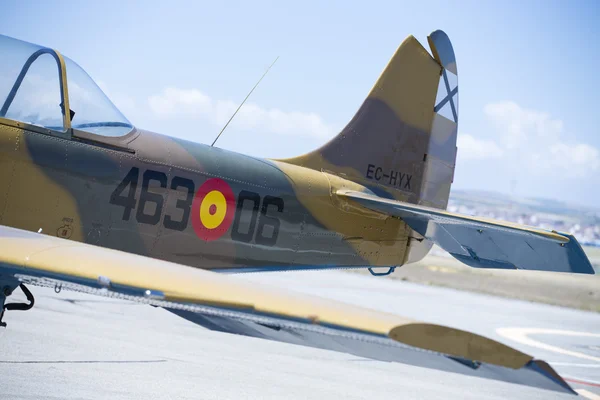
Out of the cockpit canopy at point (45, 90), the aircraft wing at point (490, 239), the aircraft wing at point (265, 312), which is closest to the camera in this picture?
the aircraft wing at point (265, 312)

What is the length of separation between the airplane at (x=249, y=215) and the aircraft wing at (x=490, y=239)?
16 millimetres

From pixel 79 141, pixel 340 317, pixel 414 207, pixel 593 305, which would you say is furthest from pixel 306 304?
pixel 593 305

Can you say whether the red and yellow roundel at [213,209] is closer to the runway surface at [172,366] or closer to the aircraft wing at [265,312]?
the runway surface at [172,366]

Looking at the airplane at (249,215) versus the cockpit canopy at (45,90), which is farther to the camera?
the cockpit canopy at (45,90)

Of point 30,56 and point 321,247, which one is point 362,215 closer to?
point 321,247

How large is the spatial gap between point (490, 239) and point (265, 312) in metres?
3.54

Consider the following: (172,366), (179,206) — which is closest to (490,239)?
(179,206)

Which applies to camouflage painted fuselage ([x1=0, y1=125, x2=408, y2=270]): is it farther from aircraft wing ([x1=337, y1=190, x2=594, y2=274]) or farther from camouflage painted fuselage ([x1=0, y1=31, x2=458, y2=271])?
aircraft wing ([x1=337, y1=190, x2=594, y2=274])

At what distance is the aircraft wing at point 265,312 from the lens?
9.12 feet

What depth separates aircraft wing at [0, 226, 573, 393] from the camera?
278 centimetres

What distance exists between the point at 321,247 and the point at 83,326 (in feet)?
8.66

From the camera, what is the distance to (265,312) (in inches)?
127

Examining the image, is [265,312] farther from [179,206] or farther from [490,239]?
[490,239]

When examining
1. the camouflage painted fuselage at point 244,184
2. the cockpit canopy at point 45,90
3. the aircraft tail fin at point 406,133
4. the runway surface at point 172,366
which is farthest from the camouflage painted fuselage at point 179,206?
the runway surface at point 172,366
